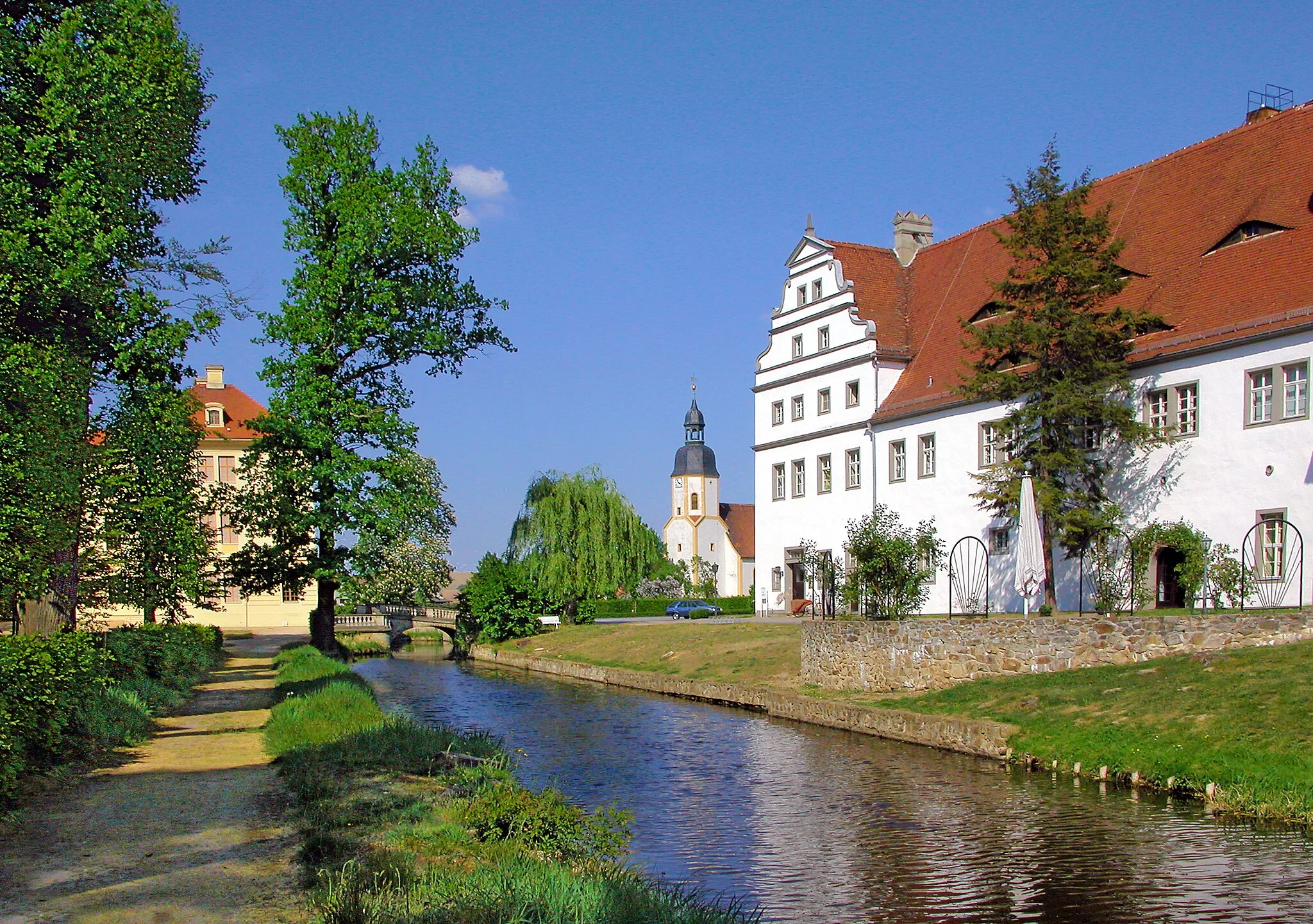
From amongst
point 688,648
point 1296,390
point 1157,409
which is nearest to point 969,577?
point 1157,409

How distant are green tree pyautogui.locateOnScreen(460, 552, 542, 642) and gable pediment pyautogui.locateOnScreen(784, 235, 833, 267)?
17258 mm

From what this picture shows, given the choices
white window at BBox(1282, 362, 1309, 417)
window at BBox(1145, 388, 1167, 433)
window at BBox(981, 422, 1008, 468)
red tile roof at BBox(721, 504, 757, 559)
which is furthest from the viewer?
red tile roof at BBox(721, 504, 757, 559)

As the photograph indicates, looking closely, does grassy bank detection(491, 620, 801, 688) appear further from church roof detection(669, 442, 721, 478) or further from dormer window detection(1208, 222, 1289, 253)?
church roof detection(669, 442, 721, 478)

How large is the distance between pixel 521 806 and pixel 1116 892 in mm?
5458

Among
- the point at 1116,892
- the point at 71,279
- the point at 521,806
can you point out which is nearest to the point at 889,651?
the point at 1116,892

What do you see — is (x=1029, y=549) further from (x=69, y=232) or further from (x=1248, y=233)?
(x=69, y=232)

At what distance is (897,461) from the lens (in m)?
37.3

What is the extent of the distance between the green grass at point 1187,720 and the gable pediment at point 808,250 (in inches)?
929

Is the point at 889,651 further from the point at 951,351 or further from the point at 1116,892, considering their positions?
the point at 951,351

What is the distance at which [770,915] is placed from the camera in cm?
942

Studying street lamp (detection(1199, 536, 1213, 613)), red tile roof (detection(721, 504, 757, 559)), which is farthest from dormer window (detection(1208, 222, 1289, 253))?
red tile roof (detection(721, 504, 757, 559))

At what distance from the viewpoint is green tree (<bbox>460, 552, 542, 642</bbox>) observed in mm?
46688

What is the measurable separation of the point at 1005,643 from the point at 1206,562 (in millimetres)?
5687

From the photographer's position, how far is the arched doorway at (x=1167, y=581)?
26.3 m
